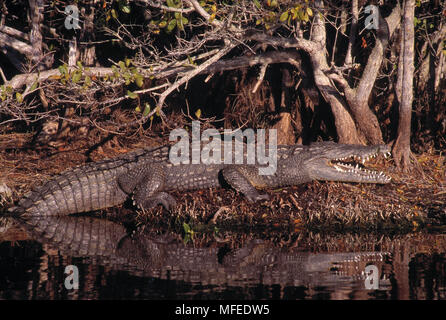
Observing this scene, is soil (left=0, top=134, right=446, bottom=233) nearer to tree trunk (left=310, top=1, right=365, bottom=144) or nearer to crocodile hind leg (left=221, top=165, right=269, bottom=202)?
crocodile hind leg (left=221, top=165, right=269, bottom=202)

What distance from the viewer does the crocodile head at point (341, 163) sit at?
333 inches

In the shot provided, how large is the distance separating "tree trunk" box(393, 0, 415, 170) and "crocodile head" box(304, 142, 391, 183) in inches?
17.5

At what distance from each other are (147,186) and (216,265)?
2673mm

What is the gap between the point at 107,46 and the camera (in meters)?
11.2

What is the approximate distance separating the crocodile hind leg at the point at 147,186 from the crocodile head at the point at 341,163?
209cm

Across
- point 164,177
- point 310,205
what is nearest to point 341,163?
point 310,205

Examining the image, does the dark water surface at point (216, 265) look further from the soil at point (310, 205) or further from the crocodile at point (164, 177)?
the crocodile at point (164, 177)

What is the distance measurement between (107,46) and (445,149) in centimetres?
622

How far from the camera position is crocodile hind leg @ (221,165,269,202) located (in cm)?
830

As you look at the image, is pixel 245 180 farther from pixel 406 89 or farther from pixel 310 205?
pixel 406 89

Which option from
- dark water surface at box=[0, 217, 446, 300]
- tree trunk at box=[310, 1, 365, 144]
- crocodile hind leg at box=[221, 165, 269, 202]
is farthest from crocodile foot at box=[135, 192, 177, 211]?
tree trunk at box=[310, 1, 365, 144]

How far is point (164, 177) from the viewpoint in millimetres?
8719

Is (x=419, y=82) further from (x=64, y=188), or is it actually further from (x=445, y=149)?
(x=64, y=188)
